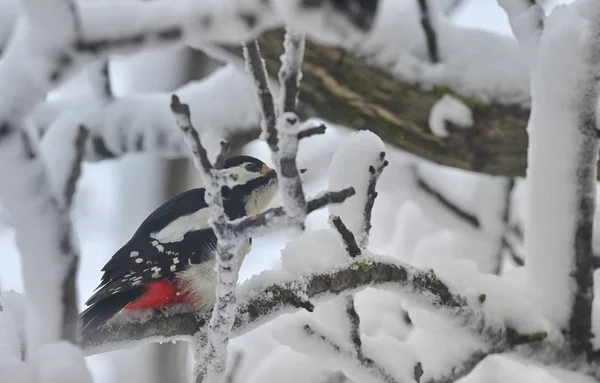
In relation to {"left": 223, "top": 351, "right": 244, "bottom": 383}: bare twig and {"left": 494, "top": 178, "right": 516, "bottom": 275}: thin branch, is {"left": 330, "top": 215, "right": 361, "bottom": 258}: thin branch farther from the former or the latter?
{"left": 494, "top": 178, "right": 516, "bottom": 275}: thin branch

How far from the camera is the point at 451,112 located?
2.02 metres

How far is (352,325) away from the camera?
1354 mm

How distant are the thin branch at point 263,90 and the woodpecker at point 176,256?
2.19 feet

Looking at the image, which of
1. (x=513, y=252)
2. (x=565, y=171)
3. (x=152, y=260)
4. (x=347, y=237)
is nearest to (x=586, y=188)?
(x=565, y=171)

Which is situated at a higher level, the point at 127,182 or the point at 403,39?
the point at 403,39

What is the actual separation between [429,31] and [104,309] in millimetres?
1235

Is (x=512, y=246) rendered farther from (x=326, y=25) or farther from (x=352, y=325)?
(x=326, y=25)

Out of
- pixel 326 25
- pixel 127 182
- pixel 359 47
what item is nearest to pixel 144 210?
pixel 127 182

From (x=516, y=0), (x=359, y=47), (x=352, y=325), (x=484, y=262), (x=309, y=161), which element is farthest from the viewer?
(x=309, y=161)

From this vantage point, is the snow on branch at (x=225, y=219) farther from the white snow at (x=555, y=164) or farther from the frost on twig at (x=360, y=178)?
the white snow at (x=555, y=164)

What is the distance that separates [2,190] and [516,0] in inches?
48.7

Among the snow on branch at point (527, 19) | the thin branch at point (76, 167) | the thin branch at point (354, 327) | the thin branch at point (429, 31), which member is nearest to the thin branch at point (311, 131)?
the thin branch at point (76, 167)

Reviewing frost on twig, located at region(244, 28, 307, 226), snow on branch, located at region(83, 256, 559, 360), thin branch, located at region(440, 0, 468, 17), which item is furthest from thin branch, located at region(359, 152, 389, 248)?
thin branch, located at region(440, 0, 468, 17)

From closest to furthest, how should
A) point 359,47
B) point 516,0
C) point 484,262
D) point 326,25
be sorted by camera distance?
point 326,25, point 516,0, point 359,47, point 484,262
